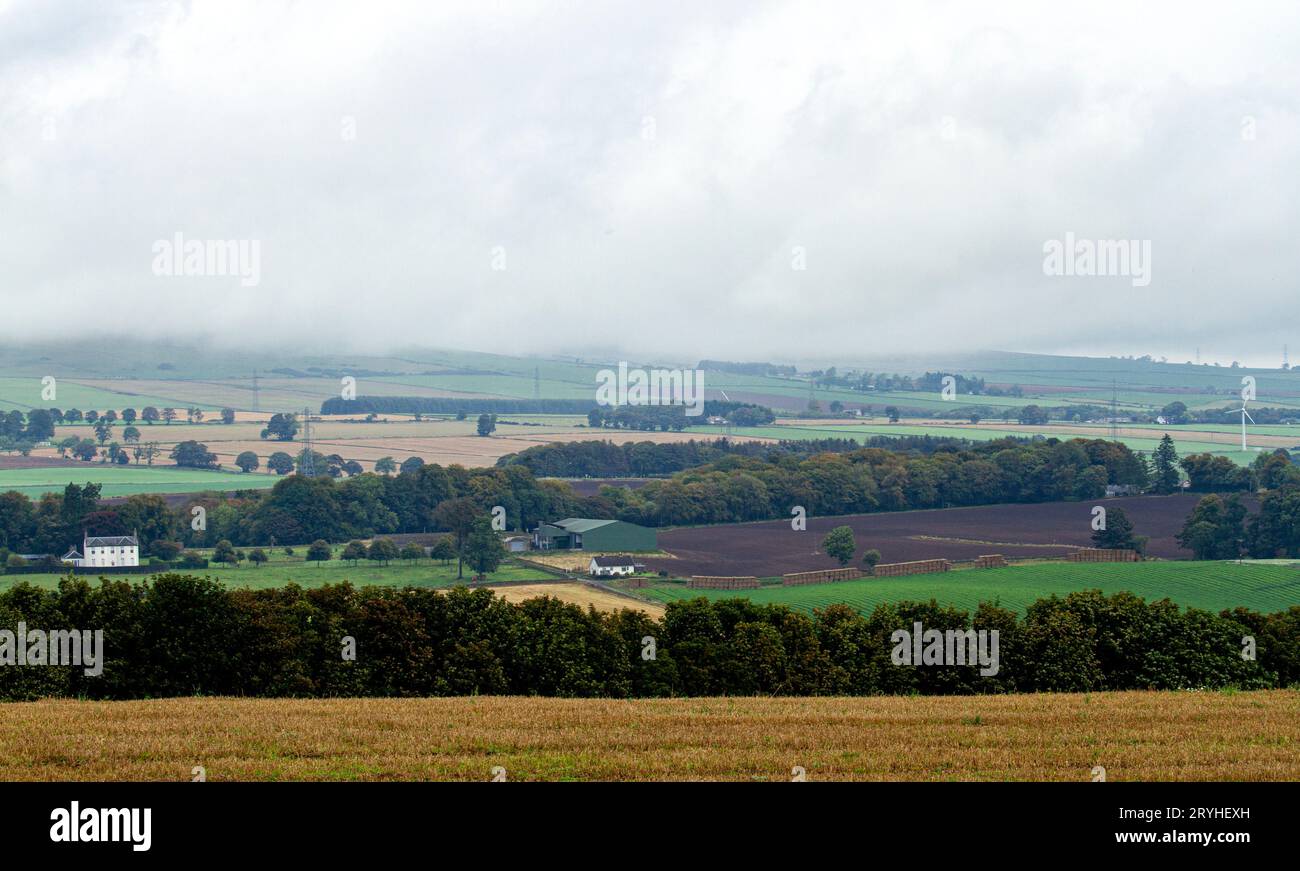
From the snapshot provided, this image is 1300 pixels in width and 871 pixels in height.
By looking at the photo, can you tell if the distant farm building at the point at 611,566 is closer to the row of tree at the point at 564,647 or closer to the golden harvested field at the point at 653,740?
the row of tree at the point at 564,647

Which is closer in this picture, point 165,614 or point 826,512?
point 165,614

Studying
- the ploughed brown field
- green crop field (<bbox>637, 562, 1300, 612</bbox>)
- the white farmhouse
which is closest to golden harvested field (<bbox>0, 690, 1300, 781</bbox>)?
green crop field (<bbox>637, 562, 1300, 612</bbox>)

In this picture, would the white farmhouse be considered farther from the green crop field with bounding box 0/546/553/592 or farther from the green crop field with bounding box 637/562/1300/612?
the green crop field with bounding box 637/562/1300/612

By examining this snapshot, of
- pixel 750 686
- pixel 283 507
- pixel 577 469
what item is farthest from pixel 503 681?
pixel 577 469

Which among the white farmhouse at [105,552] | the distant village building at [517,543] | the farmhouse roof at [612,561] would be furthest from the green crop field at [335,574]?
the distant village building at [517,543]

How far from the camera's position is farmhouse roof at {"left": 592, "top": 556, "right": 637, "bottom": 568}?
93.8 metres

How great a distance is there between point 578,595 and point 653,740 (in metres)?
56.1

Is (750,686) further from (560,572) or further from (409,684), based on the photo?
(560,572)

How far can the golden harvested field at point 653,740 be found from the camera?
2355cm

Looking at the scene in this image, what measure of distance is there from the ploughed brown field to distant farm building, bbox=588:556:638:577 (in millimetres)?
2250

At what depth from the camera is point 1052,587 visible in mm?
86688

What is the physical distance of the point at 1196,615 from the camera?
43.0m

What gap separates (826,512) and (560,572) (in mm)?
42155

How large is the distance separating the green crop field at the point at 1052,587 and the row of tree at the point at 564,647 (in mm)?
32353
